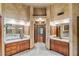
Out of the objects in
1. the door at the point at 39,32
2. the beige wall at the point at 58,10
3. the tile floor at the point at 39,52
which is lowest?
the tile floor at the point at 39,52

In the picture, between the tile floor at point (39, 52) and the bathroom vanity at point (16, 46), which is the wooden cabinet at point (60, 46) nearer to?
the tile floor at point (39, 52)

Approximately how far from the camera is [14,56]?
2916 millimetres

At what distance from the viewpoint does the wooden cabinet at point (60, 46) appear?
292 cm

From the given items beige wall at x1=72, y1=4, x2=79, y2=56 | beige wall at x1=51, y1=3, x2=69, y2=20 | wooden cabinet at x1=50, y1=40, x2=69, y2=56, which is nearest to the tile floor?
wooden cabinet at x1=50, y1=40, x2=69, y2=56

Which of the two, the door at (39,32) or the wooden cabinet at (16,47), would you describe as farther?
the door at (39,32)

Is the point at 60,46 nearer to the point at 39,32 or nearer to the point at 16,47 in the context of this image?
the point at 39,32

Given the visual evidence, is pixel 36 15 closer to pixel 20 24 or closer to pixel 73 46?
pixel 20 24

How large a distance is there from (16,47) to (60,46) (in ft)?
3.56

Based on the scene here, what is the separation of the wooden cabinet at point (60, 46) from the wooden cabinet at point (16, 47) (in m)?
0.62

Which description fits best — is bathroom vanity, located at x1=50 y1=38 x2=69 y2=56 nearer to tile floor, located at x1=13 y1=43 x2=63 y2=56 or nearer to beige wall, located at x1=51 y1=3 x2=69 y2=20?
tile floor, located at x1=13 y1=43 x2=63 y2=56

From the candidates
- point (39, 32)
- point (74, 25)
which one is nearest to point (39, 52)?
point (39, 32)

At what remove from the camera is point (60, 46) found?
9.74 ft

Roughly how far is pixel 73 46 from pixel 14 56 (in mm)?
1454

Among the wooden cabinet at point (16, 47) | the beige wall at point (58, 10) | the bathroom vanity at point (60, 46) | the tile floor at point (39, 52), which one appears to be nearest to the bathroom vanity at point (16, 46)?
the wooden cabinet at point (16, 47)
